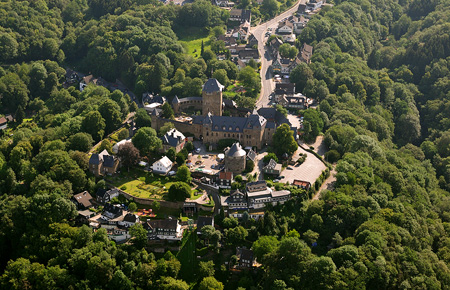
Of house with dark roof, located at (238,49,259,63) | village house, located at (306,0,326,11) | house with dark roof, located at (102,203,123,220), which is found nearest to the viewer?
house with dark roof, located at (102,203,123,220)

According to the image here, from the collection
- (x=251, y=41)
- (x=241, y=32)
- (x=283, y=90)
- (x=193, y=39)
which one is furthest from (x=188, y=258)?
(x=193, y=39)

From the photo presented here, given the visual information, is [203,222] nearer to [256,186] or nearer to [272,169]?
[256,186]

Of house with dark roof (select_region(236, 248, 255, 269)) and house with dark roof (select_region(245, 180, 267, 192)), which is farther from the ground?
house with dark roof (select_region(245, 180, 267, 192))

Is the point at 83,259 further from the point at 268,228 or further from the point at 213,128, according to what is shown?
the point at 213,128

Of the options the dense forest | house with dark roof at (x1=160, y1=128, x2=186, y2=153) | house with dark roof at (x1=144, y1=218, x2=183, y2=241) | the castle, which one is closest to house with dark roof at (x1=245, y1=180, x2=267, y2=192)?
the dense forest

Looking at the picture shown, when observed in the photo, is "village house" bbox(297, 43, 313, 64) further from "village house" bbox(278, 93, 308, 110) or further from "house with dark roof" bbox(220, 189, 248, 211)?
"house with dark roof" bbox(220, 189, 248, 211)

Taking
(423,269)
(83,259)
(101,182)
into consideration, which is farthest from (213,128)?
(423,269)

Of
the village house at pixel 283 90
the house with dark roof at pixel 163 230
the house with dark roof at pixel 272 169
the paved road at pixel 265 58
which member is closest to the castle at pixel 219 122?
the house with dark roof at pixel 272 169
